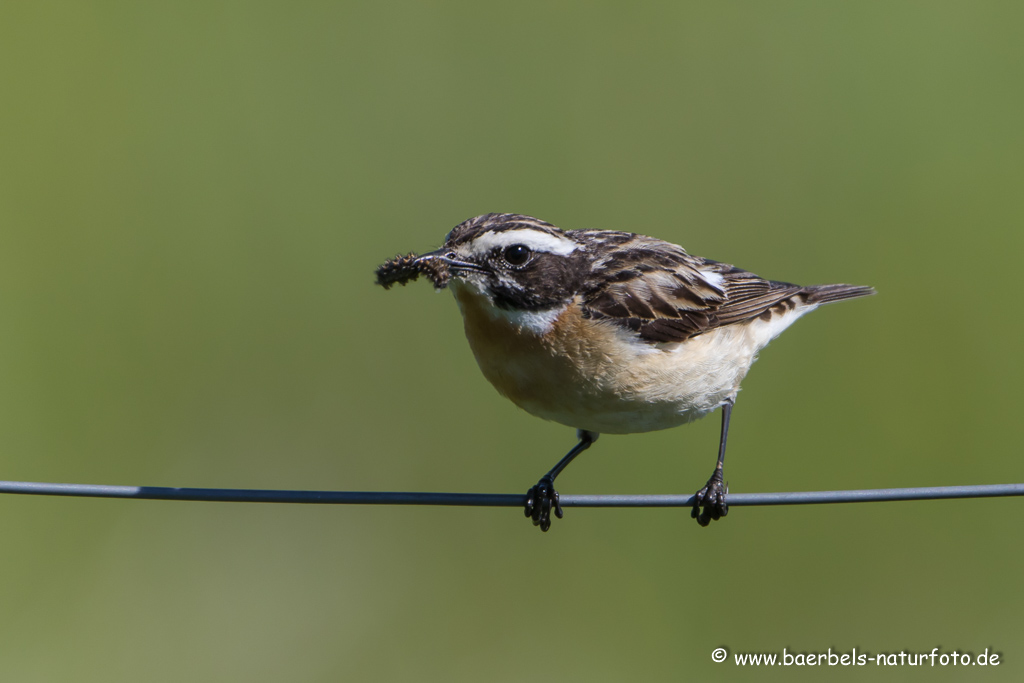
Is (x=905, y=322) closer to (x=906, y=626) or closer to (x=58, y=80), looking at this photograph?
(x=906, y=626)

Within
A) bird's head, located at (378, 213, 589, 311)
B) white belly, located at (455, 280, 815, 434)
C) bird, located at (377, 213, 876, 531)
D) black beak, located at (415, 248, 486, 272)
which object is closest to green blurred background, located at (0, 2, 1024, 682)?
bird, located at (377, 213, 876, 531)

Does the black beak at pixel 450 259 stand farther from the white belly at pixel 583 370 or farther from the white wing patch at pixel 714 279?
the white wing patch at pixel 714 279

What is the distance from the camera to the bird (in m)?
5.25

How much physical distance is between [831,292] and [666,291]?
1.75m

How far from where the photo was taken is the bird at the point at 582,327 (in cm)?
525

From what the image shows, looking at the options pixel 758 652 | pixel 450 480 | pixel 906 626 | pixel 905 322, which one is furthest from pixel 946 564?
pixel 450 480

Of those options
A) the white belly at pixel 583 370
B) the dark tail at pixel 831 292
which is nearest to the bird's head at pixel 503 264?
the white belly at pixel 583 370

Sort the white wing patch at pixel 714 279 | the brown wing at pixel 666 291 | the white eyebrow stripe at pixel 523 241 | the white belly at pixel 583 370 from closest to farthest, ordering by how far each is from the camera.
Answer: the white eyebrow stripe at pixel 523 241 < the white belly at pixel 583 370 < the brown wing at pixel 666 291 < the white wing patch at pixel 714 279

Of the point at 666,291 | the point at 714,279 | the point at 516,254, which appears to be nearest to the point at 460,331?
the point at 714,279

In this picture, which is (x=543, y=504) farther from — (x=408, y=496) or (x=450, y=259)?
(x=408, y=496)

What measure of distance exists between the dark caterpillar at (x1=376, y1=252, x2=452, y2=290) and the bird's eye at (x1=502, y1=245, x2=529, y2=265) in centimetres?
32

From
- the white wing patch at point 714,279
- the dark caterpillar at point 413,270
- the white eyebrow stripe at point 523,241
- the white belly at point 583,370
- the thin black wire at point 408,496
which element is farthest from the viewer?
the white wing patch at point 714,279

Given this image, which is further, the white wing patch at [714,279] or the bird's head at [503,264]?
the white wing patch at [714,279]

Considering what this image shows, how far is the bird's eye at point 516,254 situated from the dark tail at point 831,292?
7.98 feet
